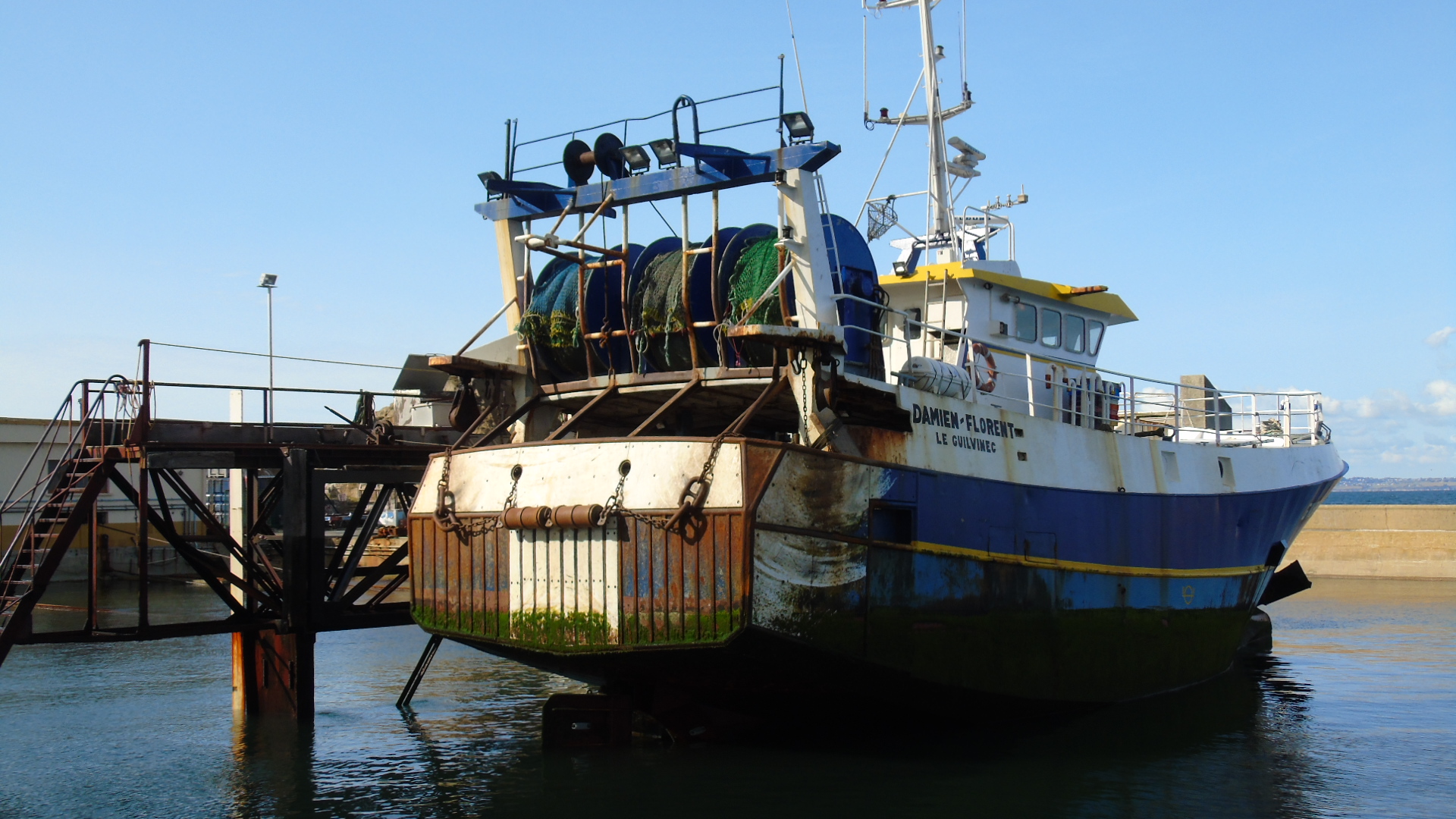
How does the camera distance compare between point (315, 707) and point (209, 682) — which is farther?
point (209, 682)

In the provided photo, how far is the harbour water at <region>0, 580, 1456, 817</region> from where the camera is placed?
11.4m

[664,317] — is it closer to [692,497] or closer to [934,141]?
[692,497]

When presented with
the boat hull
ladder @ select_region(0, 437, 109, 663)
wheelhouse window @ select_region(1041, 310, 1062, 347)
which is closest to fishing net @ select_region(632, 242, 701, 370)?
the boat hull

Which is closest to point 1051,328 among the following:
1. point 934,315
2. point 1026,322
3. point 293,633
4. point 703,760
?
point 1026,322

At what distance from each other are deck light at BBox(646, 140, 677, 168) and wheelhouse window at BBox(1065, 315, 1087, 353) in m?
7.12

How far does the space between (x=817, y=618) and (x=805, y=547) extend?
0.65 m

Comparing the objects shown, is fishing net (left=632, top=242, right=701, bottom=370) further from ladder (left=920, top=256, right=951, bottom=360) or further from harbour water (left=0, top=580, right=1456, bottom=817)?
harbour water (left=0, top=580, right=1456, bottom=817)

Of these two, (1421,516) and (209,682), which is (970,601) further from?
(1421,516)

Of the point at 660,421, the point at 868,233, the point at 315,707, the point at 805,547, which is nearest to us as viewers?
the point at 805,547

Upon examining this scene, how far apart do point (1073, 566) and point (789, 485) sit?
474 centimetres

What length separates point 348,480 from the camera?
1584 cm

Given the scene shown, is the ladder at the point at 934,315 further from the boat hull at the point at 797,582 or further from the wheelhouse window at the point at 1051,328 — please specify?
the boat hull at the point at 797,582

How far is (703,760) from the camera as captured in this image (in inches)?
500

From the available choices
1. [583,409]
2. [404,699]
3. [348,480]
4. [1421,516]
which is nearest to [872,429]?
[583,409]
